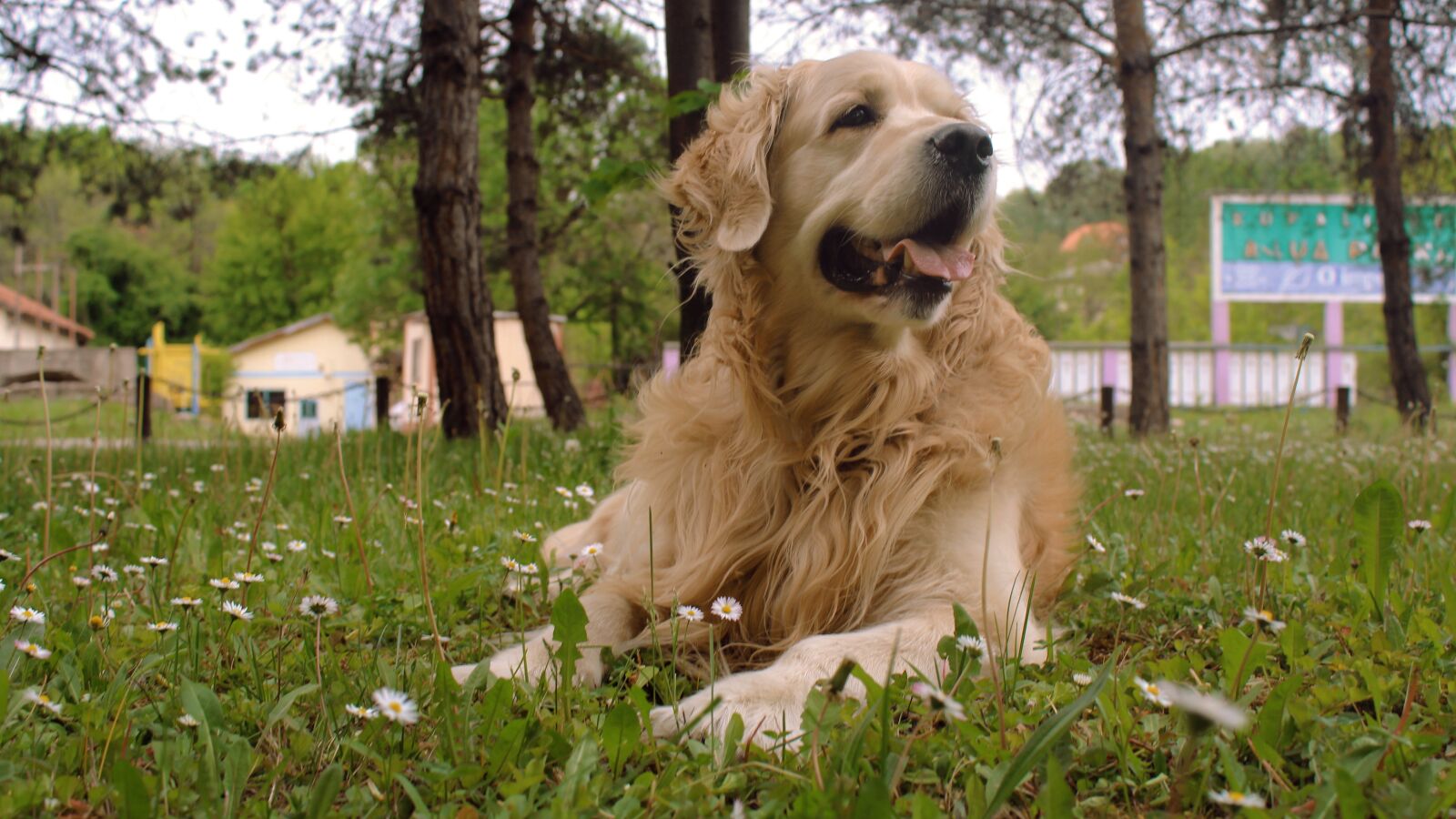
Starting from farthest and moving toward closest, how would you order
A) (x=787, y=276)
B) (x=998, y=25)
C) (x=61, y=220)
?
(x=61, y=220) < (x=998, y=25) < (x=787, y=276)

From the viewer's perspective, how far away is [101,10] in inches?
298

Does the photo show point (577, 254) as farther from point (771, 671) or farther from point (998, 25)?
point (771, 671)

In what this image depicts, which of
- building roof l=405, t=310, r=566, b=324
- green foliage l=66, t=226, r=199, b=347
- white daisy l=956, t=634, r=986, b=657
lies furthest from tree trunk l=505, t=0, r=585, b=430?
green foliage l=66, t=226, r=199, b=347

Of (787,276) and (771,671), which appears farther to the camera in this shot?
(787,276)

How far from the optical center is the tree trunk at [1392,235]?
10562 millimetres

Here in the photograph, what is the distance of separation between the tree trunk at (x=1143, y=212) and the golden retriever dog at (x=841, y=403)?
7.95m

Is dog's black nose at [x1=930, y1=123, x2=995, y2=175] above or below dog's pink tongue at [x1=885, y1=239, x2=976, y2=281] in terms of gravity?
above

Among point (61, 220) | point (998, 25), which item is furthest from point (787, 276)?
point (61, 220)

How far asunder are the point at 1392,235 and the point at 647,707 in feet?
41.2

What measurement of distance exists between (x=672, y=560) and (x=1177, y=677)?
3.98 feet

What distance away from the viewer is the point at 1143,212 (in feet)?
34.1

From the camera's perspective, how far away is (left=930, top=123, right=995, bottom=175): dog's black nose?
7.79 ft

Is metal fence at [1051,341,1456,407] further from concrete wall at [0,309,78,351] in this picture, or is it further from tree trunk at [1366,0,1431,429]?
concrete wall at [0,309,78,351]

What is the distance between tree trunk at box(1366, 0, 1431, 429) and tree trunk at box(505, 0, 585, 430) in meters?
8.69
